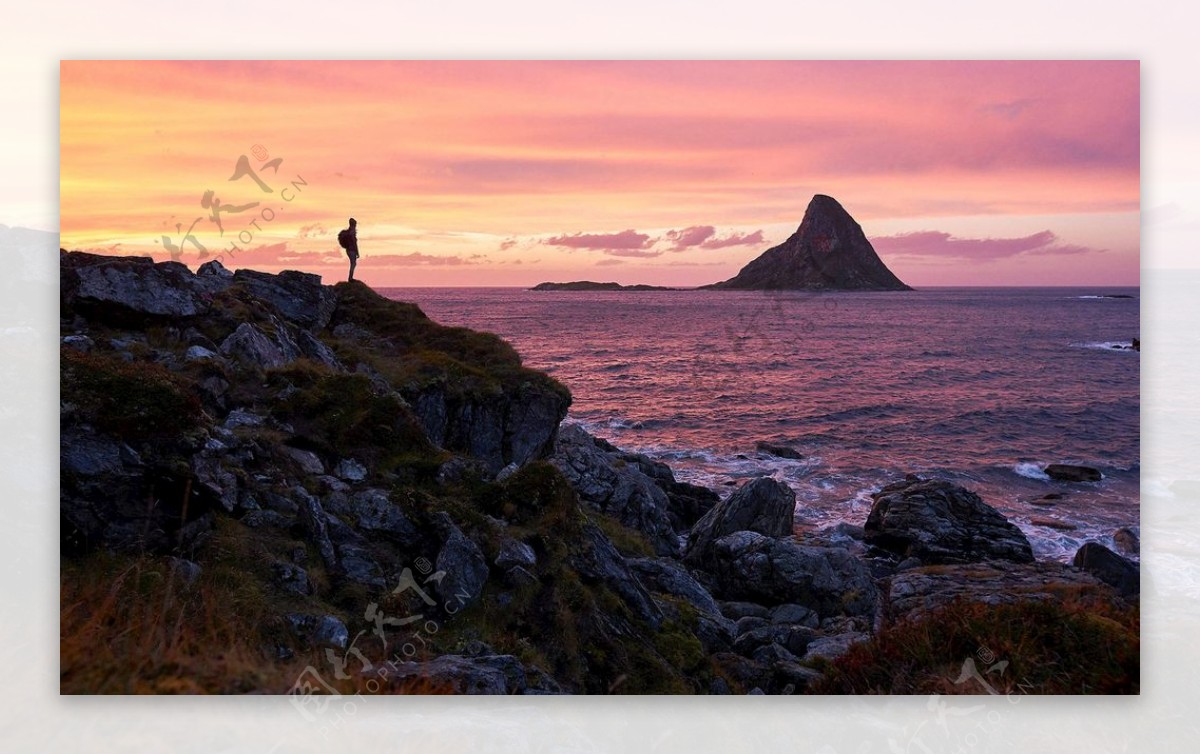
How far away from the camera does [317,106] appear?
9.43 metres

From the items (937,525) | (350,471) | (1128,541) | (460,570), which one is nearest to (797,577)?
(937,525)

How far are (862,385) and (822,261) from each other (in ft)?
23.2

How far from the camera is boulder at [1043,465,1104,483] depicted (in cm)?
1099

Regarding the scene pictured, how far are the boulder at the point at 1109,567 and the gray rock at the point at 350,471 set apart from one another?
9.07 m

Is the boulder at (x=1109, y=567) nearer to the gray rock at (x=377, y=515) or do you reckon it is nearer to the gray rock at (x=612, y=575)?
the gray rock at (x=612, y=575)

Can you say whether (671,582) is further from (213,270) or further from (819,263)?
(213,270)

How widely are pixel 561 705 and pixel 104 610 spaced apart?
15.2 ft

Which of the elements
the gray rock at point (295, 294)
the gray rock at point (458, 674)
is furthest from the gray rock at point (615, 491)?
the gray rock at point (458, 674)

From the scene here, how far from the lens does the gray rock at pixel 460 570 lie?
8031mm

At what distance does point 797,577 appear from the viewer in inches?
480

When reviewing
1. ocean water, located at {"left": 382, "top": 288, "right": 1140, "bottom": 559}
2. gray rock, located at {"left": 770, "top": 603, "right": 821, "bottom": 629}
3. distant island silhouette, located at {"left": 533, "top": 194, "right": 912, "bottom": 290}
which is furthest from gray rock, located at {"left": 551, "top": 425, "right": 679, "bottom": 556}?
distant island silhouette, located at {"left": 533, "top": 194, "right": 912, "bottom": 290}

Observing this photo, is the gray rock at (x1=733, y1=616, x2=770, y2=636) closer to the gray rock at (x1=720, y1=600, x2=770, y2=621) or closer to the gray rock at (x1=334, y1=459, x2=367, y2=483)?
the gray rock at (x1=720, y1=600, x2=770, y2=621)

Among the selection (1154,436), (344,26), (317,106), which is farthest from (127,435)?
(1154,436)

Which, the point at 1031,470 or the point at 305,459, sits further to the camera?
the point at 1031,470
